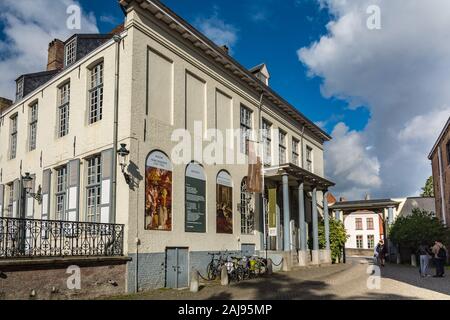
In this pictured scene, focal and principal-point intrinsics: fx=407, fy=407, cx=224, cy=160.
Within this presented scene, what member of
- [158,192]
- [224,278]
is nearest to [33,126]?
[158,192]

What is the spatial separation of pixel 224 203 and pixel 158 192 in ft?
14.2

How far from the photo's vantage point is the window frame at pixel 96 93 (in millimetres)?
14836

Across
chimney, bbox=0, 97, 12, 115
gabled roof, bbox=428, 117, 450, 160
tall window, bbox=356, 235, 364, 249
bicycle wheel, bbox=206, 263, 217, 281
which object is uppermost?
chimney, bbox=0, 97, 12, 115

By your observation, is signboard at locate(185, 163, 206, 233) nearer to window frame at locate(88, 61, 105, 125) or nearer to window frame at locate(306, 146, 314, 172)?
window frame at locate(88, 61, 105, 125)

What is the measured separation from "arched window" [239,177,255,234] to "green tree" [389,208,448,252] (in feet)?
45.7

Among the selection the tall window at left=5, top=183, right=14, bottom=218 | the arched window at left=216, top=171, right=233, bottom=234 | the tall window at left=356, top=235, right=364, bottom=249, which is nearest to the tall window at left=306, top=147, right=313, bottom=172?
the arched window at left=216, top=171, right=233, bottom=234

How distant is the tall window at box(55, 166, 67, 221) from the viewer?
15.9 m

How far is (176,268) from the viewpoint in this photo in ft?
47.0

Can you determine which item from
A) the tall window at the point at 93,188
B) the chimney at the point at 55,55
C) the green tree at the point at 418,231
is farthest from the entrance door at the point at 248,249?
the green tree at the point at 418,231

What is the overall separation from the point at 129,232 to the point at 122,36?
22.1 feet

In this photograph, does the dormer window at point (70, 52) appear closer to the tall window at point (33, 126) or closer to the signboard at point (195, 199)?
the tall window at point (33, 126)

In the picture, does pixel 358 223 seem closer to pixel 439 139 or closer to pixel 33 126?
pixel 439 139
